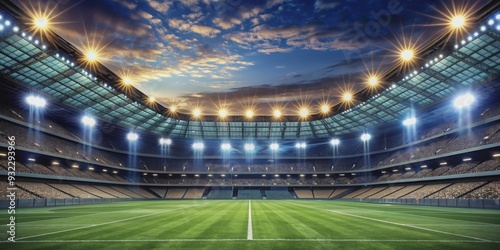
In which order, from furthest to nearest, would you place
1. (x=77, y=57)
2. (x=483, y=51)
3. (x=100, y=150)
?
(x=100, y=150) → (x=77, y=57) → (x=483, y=51)

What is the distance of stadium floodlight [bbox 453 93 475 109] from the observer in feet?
178

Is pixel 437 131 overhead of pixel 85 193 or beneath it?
overhead

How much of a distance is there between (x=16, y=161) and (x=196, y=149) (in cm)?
5444

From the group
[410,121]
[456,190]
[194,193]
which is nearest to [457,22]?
[456,190]

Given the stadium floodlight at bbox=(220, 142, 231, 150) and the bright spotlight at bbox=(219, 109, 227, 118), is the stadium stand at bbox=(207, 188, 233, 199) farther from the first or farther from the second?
the bright spotlight at bbox=(219, 109, 227, 118)

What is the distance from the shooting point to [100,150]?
266ft

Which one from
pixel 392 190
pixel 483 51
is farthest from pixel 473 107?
pixel 392 190

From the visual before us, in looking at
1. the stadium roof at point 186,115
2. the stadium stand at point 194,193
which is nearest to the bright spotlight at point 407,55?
the stadium roof at point 186,115

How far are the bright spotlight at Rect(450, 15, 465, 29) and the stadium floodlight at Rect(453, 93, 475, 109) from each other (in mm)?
19121

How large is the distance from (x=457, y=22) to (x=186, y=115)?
210 feet

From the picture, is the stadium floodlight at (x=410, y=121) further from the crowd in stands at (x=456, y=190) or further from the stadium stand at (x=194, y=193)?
the stadium stand at (x=194, y=193)

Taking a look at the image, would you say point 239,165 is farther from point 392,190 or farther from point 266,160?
point 392,190

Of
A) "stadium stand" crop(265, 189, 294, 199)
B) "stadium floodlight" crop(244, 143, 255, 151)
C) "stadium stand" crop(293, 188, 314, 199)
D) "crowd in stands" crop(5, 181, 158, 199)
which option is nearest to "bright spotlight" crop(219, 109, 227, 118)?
"stadium floodlight" crop(244, 143, 255, 151)

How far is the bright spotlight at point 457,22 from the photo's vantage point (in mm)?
38428
